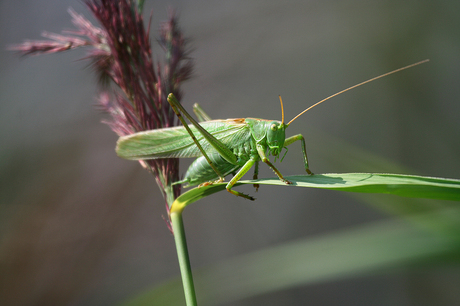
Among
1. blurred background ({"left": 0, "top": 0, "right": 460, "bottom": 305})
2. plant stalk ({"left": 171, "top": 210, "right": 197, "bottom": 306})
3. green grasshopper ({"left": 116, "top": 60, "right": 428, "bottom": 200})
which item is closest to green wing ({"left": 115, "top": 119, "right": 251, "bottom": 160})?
green grasshopper ({"left": 116, "top": 60, "right": 428, "bottom": 200})

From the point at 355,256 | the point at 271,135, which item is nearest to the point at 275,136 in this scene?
the point at 271,135

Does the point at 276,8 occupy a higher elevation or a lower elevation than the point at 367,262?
higher

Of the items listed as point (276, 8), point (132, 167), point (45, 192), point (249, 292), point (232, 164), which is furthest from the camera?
point (276, 8)

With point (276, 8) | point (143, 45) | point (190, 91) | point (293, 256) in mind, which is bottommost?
point (293, 256)

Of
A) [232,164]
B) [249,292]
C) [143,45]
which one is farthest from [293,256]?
[143,45]

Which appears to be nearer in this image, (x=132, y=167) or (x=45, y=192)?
(x=45, y=192)

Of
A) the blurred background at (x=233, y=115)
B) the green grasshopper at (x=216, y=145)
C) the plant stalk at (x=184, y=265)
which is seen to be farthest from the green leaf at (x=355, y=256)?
the blurred background at (x=233, y=115)

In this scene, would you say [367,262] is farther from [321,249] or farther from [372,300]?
[372,300]
